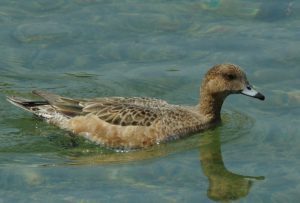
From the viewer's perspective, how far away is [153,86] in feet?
45.7

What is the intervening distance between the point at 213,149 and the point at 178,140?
0.54 metres

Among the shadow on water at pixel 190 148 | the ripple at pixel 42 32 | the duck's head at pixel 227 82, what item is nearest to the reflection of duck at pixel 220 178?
the shadow on water at pixel 190 148

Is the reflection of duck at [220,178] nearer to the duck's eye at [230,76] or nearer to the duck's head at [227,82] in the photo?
the duck's head at [227,82]

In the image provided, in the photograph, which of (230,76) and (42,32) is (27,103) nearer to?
(42,32)

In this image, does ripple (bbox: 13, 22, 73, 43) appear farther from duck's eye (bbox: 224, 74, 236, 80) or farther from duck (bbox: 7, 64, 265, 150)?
duck's eye (bbox: 224, 74, 236, 80)

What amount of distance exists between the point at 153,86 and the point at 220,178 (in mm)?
3142

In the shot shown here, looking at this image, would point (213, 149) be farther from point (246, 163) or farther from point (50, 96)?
point (50, 96)

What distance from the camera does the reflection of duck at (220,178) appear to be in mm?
10570

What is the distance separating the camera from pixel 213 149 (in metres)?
12.1

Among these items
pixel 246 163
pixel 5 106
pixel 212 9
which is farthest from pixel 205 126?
pixel 212 9

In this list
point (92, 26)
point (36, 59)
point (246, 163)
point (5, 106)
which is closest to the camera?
point (246, 163)

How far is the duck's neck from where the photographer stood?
12812mm

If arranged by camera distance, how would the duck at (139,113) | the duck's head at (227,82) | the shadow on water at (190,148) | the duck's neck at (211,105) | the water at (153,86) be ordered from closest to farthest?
1. the water at (153,86)
2. the shadow on water at (190,148)
3. the duck at (139,113)
4. the duck's head at (227,82)
5. the duck's neck at (211,105)

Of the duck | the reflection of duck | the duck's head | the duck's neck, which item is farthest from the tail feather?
the reflection of duck
